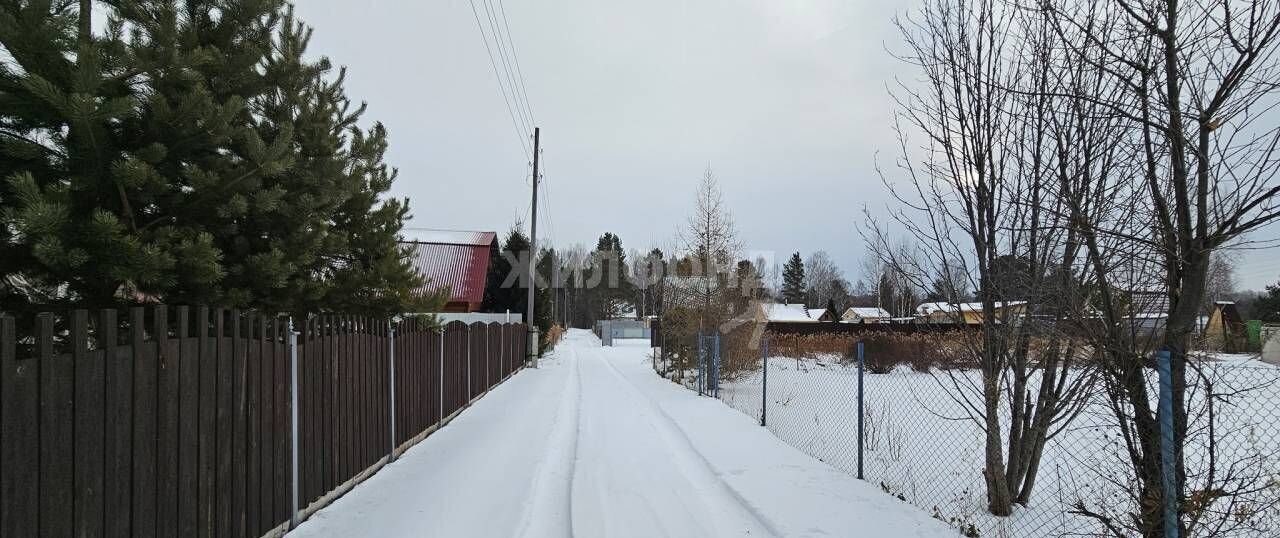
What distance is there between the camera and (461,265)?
27094mm

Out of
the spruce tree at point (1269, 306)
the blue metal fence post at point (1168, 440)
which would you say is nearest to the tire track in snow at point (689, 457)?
the blue metal fence post at point (1168, 440)

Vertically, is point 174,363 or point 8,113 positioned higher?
point 8,113

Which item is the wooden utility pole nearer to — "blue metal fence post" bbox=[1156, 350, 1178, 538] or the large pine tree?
the large pine tree

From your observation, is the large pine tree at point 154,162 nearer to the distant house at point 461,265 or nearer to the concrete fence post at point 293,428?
the concrete fence post at point 293,428

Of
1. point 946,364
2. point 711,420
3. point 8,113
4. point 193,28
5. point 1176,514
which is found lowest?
point 711,420

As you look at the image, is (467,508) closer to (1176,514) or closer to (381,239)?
(1176,514)

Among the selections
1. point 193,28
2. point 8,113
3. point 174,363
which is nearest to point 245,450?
point 174,363

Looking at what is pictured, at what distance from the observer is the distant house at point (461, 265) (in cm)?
2581

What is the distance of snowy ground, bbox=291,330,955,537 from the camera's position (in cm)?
478

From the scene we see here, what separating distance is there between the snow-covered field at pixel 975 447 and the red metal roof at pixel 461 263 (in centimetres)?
1371

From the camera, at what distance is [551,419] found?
996 centimetres

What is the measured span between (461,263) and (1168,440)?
25953mm

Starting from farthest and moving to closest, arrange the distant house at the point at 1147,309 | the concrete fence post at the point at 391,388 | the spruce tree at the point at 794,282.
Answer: the spruce tree at the point at 794,282 → the concrete fence post at the point at 391,388 → the distant house at the point at 1147,309

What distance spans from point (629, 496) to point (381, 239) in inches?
226
